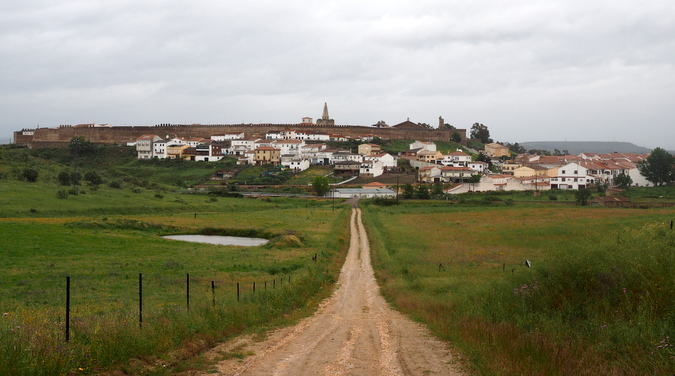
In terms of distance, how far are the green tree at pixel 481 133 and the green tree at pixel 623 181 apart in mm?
58127

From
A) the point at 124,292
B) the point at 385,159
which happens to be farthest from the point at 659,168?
the point at 124,292

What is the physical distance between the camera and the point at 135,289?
14.2 metres

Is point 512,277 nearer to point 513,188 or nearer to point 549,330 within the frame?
point 549,330

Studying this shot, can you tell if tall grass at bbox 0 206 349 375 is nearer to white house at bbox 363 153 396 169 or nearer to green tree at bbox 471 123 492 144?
white house at bbox 363 153 396 169

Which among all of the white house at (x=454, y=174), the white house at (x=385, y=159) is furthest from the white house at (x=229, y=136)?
the white house at (x=454, y=174)

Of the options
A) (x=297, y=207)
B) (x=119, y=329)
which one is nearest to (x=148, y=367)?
(x=119, y=329)

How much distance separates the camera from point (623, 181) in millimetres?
63438

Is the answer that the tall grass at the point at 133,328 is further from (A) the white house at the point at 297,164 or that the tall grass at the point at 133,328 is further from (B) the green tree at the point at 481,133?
(B) the green tree at the point at 481,133

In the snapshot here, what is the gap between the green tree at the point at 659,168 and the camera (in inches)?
2507

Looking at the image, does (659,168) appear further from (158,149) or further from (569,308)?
(158,149)

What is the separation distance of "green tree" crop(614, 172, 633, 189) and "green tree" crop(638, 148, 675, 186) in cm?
260

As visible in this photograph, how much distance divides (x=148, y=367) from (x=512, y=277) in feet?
23.9

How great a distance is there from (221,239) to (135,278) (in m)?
13.8

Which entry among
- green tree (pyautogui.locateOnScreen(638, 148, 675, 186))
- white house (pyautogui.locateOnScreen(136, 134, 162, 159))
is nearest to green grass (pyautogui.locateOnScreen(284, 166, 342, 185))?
white house (pyautogui.locateOnScreen(136, 134, 162, 159))
